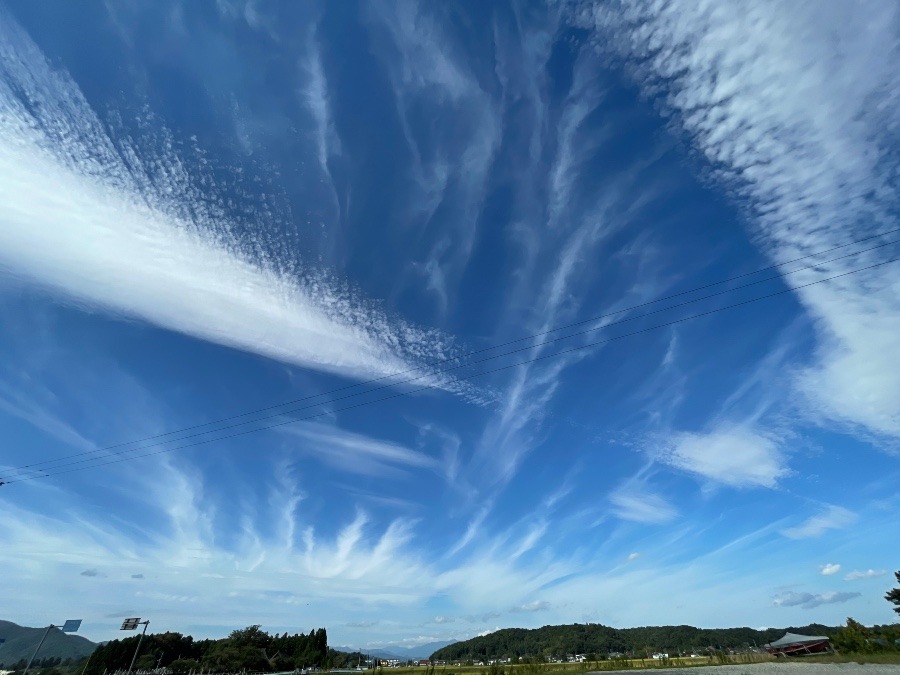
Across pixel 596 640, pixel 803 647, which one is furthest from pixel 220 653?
pixel 596 640

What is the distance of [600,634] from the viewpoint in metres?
151

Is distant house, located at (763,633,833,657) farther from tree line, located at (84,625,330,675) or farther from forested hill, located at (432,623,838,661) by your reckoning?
tree line, located at (84,625,330,675)

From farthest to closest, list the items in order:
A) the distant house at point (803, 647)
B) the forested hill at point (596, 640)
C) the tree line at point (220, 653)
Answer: the forested hill at point (596, 640), the tree line at point (220, 653), the distant house at point (803, 647)

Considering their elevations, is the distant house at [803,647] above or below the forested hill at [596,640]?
below

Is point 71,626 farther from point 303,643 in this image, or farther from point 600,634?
point 600,634

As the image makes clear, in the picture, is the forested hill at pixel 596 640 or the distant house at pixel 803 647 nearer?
the distant house at pixel 803 647

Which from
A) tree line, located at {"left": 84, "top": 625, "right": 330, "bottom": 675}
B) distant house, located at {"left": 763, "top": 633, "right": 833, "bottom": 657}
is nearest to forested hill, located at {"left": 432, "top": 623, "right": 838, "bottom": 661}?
tree line, located at {"left": 84, "top": 625, "right": 330, "bottom": 675}

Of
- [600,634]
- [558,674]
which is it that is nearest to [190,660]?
[558,674]

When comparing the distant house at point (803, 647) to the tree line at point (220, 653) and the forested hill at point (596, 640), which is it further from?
the tree line at point (220, 653)

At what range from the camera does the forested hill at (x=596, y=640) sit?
12481 centimetres

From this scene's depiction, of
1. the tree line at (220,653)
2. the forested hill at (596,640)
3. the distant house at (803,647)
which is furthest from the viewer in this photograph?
the forested hill at (596,640)

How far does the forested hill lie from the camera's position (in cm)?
12481

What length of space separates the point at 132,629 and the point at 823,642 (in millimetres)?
85582

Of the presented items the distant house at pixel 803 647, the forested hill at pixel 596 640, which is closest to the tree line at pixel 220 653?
the forested hill at pixel 596 640
